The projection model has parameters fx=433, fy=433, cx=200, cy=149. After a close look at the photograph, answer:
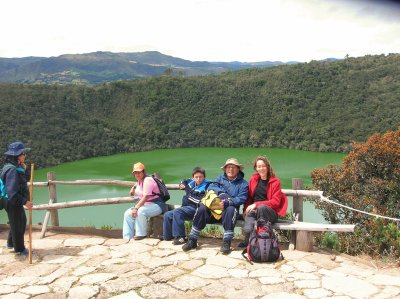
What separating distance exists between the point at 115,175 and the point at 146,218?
24.9 m

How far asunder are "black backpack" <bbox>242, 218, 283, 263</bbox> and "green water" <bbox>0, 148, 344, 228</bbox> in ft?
31.0

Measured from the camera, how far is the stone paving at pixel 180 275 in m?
3.39

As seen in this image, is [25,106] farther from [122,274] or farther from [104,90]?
[122,274]

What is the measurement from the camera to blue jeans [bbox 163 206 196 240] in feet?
15.4

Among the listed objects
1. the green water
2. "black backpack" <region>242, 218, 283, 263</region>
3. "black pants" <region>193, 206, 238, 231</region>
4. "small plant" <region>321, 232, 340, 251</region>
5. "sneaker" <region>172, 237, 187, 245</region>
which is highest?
"black pants" <region>193, 206, 238, 231</region>

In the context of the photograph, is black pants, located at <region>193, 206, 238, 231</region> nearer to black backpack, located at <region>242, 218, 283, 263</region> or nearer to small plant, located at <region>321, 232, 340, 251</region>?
black backpack, located at <region>242, 218, 283, 263</region>

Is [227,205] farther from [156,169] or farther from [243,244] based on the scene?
[156,169]

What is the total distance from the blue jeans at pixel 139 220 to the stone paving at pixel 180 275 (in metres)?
0.33

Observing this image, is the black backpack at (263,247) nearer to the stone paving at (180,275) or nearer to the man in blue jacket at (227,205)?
the stone paving at (180,275)

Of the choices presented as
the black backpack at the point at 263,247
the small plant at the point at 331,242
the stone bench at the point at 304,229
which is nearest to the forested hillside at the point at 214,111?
the small plant at the point at 331,242

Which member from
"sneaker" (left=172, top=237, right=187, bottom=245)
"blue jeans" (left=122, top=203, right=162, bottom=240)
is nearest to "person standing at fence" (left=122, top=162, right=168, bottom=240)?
"blue jeans" (left=122, top=203, right=162, bottom=240)

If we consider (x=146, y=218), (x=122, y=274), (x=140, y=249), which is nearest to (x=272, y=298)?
(x=122, y=274)

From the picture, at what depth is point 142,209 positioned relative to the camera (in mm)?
4875

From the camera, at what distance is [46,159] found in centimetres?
3362
